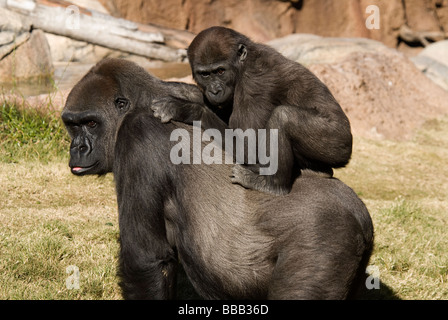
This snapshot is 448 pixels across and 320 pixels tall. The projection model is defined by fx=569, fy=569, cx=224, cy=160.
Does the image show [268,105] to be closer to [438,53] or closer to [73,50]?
[73,50]

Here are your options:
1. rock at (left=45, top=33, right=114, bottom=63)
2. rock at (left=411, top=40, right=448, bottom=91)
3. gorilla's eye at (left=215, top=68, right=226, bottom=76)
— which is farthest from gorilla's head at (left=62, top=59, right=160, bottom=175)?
rock at (left=411, top=40, right=448, bottom=91)

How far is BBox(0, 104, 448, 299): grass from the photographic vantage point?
381cm

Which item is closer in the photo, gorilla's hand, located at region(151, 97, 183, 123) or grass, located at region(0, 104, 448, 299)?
gorilla's hand, located at region(151, 97, 183, 123)

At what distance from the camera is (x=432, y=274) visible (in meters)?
4.19

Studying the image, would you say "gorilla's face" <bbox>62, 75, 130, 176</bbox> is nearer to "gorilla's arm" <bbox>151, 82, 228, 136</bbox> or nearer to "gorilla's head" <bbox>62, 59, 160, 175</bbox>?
"gorilla's head" <bbox>62, 59, 160, 175</bbox>

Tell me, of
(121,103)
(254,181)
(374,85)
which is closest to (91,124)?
(121,103)

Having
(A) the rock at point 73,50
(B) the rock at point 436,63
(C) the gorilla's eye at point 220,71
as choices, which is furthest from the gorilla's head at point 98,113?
(B) the rock at point 436,63

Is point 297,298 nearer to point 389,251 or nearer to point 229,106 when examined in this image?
point 229,106

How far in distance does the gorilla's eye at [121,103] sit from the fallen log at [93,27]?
6.92 m

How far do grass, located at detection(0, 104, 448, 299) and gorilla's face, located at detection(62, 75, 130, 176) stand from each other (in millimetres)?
877

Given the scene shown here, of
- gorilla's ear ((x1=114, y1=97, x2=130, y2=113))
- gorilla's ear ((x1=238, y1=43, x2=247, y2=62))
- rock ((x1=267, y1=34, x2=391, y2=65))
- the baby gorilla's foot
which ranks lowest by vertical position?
rock ((x1=267, y1=34, x2=391, y2=65))

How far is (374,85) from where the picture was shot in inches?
363
